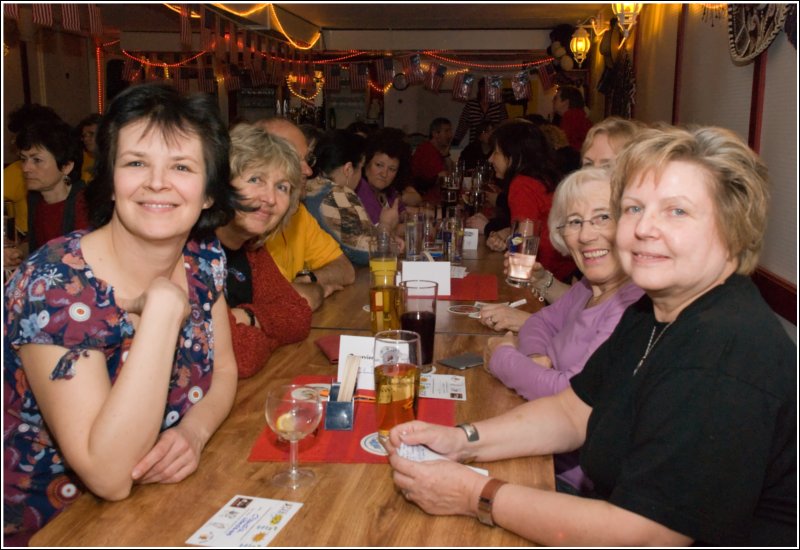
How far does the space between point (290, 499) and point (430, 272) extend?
64.2 inches

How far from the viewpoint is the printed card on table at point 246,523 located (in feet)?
3.78

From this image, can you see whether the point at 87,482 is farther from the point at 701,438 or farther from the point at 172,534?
the point at 701,438

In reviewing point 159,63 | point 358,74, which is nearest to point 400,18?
point 358,74

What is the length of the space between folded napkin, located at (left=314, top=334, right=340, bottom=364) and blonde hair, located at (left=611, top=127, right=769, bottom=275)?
3.53ft

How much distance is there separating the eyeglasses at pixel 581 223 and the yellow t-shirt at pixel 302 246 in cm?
130

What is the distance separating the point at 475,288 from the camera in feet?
10.5

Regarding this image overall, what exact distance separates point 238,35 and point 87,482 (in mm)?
6394

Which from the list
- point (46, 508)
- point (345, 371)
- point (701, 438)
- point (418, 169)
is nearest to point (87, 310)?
point (46, 508)

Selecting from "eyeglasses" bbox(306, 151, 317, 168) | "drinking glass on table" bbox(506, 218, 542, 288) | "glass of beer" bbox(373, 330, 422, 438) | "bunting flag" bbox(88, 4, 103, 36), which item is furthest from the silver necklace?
"bunting flag" bbox(88, 4, 103, 36)

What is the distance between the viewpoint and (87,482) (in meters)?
1.27

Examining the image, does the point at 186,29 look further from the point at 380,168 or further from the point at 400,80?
the point at 400,80

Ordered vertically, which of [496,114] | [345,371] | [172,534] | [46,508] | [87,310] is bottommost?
[46,508]

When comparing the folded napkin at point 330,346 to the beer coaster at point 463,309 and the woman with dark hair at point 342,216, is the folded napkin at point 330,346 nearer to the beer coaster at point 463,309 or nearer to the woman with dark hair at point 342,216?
the beer coaster at point 463,309

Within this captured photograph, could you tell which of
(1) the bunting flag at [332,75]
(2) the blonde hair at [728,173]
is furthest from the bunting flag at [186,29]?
(1) the bunting flag at [332,75]
